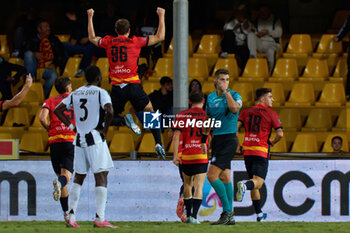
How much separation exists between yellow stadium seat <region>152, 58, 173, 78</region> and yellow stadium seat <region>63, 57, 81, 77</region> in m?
1.60

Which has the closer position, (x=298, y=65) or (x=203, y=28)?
(x=298, y=65)

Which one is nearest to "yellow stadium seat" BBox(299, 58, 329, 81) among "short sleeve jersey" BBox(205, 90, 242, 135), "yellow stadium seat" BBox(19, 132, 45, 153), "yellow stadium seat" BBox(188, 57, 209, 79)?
"yellow stadium seat" BBox(188, 57, 209, 79)

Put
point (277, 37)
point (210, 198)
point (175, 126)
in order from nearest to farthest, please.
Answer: point (175, 126), point (210, 198), point (277, 37)

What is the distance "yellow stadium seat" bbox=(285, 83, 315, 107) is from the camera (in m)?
14.7

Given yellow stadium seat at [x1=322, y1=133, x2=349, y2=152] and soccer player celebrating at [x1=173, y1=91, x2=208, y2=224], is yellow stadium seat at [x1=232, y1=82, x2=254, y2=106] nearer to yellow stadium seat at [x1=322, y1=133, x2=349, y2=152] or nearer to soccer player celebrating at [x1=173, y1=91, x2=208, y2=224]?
yellow stadium seat at [x1=322, y1=133, x2=349, y2=152]

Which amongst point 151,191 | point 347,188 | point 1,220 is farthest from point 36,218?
point 347,188

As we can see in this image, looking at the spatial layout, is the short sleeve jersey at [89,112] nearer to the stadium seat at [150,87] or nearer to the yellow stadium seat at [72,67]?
the stadium seat at [150,87]

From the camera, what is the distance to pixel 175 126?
9922mm

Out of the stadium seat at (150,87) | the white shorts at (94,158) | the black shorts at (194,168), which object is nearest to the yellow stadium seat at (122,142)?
the stadium seat at (150,87)

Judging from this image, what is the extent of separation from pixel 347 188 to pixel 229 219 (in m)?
2.31

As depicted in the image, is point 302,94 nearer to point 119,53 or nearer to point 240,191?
point 240,191

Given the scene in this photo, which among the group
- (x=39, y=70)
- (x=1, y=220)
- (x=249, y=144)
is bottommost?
(x=1, y=220)

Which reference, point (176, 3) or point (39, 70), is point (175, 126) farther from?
point (39, 70)

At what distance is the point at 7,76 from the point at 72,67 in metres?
1.72
